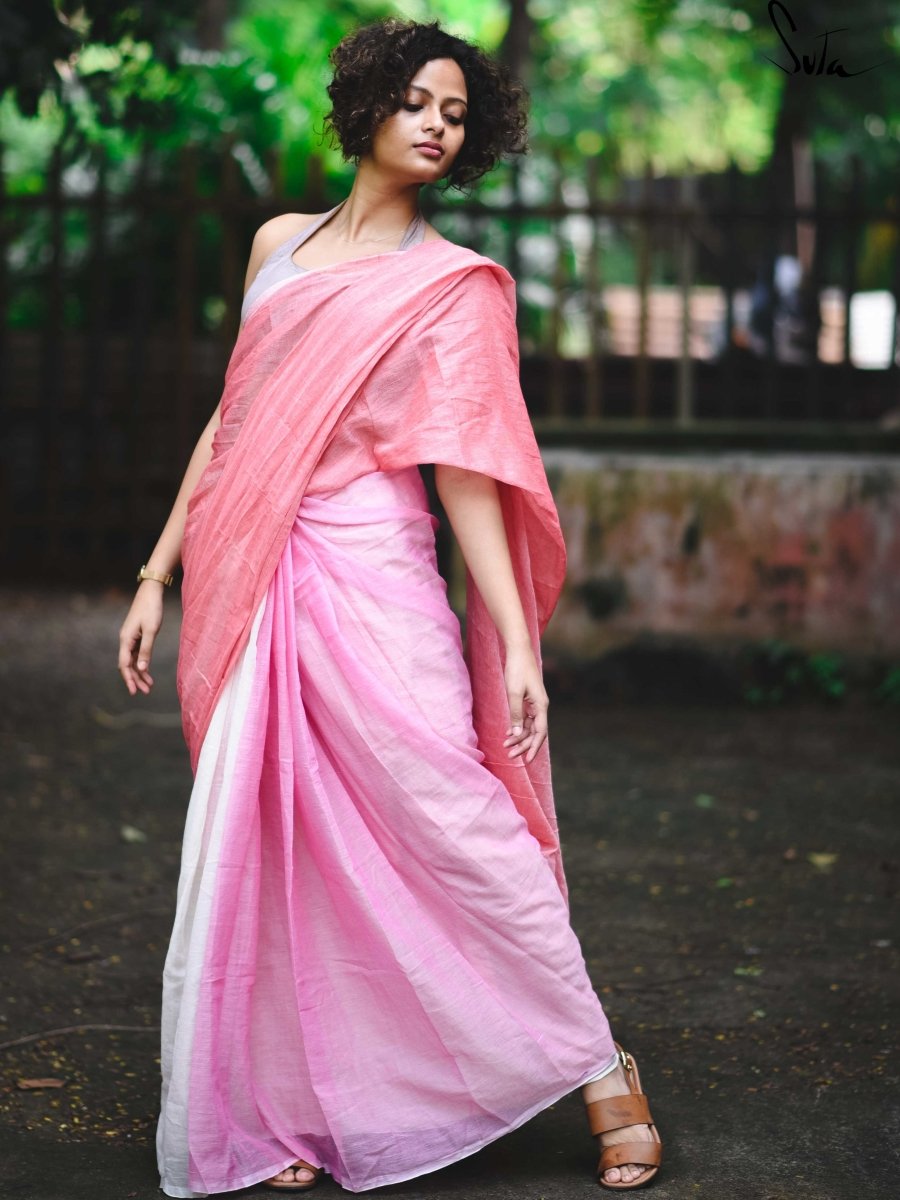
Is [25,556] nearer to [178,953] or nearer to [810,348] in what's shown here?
[810,348]

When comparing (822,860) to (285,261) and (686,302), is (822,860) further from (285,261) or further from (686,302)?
(686,302)

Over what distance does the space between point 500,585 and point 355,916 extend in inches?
22.9

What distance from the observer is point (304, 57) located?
11477 mm

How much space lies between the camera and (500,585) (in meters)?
2.44

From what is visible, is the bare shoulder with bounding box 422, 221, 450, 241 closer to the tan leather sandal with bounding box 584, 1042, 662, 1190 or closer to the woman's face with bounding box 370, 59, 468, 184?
the woman's face with bounding box 370, 59, 468, 184

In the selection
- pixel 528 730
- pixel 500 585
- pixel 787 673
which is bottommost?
pixel 787 673

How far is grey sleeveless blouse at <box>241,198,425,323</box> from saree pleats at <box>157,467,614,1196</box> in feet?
1.22

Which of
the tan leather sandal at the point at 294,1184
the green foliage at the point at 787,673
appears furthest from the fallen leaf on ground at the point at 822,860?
the tan leather sandal at the point at 294,1184

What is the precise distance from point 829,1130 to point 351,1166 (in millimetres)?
866

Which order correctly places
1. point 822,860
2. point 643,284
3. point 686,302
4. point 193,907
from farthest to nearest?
point 686,302, point 643,284, point 822,860, point 193,907

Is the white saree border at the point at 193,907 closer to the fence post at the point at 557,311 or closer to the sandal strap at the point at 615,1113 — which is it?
the sandal strap at the point at 615,1113

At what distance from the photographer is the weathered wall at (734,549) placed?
605 centimetres

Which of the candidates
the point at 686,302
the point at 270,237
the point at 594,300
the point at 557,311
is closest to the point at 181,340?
the point at 557,311

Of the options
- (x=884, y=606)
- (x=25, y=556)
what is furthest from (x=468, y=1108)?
(x=25, y=556)
